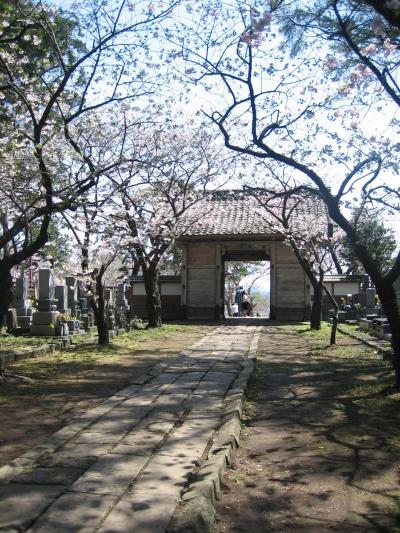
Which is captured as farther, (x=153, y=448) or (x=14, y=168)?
(x=14, y=168)

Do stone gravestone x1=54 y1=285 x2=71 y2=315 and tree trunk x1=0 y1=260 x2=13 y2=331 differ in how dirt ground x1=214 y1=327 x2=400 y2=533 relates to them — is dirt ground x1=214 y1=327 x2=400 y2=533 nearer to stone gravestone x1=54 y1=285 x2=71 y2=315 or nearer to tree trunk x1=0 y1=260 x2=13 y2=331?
tree trunk x1=0 y1=260 x2=13 y2=331

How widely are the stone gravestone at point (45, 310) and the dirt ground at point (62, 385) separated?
1.93 meters

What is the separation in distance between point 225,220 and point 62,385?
17922 millimetres

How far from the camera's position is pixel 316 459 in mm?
4723

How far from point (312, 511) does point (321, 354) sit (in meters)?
8.49

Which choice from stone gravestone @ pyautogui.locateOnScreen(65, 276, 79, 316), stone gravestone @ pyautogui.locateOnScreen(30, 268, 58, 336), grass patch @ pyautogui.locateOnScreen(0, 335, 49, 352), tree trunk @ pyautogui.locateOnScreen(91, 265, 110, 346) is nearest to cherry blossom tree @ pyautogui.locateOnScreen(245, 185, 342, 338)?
tree trunk @ pyautogui.locateOnScreen(91, 265, 110, 346)

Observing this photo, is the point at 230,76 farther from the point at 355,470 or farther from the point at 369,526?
the point at 369,526

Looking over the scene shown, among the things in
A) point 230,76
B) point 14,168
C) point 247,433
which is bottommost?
point 247,433

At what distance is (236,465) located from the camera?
4602 millimetres

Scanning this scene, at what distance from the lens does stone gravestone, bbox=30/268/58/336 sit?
14.5 m

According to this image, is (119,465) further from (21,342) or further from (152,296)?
(152,296)

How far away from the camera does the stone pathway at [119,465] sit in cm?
325

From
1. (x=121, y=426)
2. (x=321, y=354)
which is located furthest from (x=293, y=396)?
(x=321, y=354)

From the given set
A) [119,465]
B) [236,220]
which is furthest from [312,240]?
[119,465]
